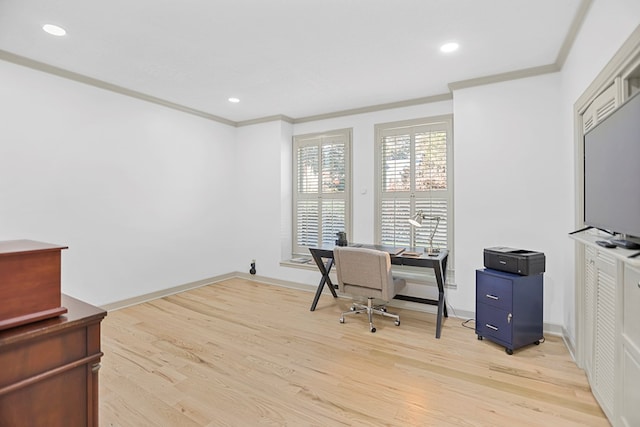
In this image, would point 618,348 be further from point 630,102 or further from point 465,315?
point 465,315

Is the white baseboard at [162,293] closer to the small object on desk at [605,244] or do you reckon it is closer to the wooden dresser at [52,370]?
the wooden dresser at [52,370]

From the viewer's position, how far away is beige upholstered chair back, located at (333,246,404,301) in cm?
304

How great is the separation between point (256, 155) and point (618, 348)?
465cm

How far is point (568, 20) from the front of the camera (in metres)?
2.26

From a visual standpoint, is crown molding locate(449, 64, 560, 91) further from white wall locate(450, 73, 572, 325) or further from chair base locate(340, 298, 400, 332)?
chair base locate(340, 298, 400, 332)

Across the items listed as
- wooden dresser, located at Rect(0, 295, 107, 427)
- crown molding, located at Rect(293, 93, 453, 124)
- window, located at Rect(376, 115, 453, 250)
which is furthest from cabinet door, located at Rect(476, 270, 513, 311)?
wooden dresser, located at Rect(0, 295, 107, 427)

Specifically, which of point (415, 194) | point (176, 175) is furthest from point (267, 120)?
point (415, 194)

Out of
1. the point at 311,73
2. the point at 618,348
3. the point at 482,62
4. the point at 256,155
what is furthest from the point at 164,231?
the point at 618,348

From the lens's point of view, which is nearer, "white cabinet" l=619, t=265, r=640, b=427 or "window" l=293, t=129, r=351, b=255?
"white cabinet" l=619, t=265, r=640, b=427

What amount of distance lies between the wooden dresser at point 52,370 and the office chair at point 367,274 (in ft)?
7.61

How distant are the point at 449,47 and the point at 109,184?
3.88 m

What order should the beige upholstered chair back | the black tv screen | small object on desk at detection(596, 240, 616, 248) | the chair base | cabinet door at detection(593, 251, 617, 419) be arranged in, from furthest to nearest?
the chair base, the beige upholstered chair back, cabinet door at detection(593, 251, 617, 419), small object on desk at detection(596, 240, 616, 248), the black tv screen

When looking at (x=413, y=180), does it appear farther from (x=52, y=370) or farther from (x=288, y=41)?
(x=52, y=370)

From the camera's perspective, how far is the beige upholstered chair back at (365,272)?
9.96 ft
